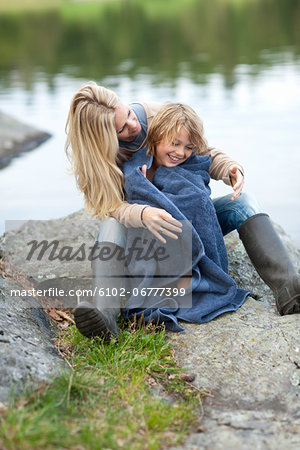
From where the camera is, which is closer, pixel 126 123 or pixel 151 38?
pixel 126 123

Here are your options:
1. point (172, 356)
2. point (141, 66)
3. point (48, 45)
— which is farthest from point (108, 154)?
point (48, 45)

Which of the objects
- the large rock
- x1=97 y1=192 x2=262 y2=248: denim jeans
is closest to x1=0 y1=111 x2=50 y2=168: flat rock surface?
the large rock

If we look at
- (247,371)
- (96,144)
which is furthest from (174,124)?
(247,371)

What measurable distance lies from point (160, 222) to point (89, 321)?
67 cm

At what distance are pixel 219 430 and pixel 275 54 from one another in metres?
19.4

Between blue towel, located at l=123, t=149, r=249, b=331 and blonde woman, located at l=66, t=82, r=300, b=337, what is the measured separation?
0.08m

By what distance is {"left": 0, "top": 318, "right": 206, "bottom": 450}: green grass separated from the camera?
86.0 inches

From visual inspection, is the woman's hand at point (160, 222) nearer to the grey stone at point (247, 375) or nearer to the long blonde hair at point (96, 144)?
the long blonde hair at point (96, 144)

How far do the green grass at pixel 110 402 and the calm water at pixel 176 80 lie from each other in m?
3.56

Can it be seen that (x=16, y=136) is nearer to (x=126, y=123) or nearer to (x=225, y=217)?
(x=126, y=123)

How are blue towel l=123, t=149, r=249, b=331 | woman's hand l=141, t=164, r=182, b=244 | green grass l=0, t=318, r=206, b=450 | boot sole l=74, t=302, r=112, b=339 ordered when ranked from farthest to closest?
blue towel l=123, t=149, r=249, b=331
woman's hand l=141, t=164, r=182, b=244
boot sole l=74, t=302, r=112, b=339
green grass l=0, t=318, r=206, b=450

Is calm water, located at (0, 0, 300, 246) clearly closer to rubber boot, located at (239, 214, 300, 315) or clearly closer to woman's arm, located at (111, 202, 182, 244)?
rubber boot, located at (239, 214, 300, 315)

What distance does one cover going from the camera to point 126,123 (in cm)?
345

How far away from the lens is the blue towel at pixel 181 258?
130 inches
